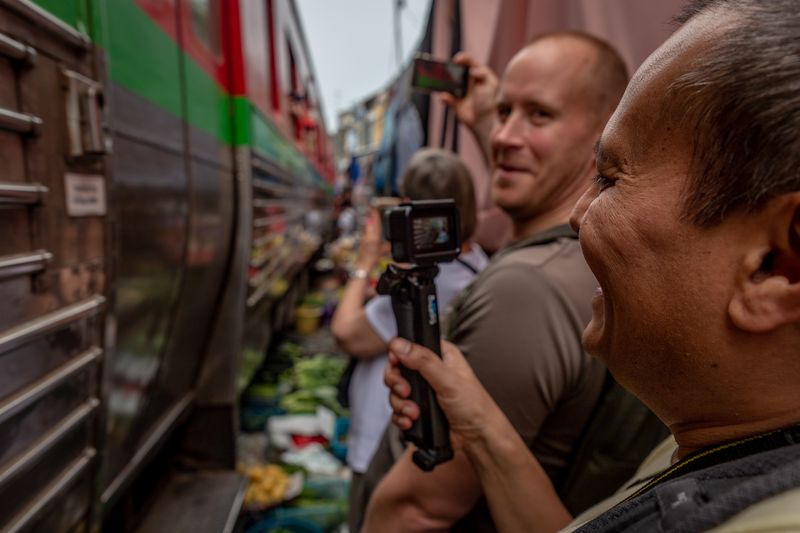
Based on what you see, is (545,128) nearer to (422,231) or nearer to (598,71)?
(598,71)

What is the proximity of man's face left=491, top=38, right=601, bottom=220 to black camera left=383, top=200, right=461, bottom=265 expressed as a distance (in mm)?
332

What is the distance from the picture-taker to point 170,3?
1.76 m

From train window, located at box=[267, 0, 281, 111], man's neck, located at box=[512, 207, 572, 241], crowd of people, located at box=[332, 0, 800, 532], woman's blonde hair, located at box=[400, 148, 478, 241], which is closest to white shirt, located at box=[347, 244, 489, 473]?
woman's blonde hair, located at box=[400, 148, 478, 241]

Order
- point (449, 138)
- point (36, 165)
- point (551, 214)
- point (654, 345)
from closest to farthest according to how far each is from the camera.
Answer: point (654, 345) → point (36, 165) → point (551, 214) → point (449, 138)

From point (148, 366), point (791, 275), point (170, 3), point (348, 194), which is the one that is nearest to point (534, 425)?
point (791, 275)

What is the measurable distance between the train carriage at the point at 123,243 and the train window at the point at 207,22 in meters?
0.01

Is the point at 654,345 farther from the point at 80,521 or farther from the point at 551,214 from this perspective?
the point at 80,521

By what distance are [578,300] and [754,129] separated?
0.56m

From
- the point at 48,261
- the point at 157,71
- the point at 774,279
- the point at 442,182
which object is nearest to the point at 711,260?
the point at 774,279

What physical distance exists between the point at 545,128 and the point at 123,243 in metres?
1.10

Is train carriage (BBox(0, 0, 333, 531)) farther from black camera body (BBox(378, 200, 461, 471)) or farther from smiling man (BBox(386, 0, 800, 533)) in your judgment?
smiling man (BBox(386, 0, 800, 533))

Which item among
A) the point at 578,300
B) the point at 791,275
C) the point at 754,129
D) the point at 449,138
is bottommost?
the point at 578,300

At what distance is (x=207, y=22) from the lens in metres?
2.27

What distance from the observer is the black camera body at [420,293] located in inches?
37.8
